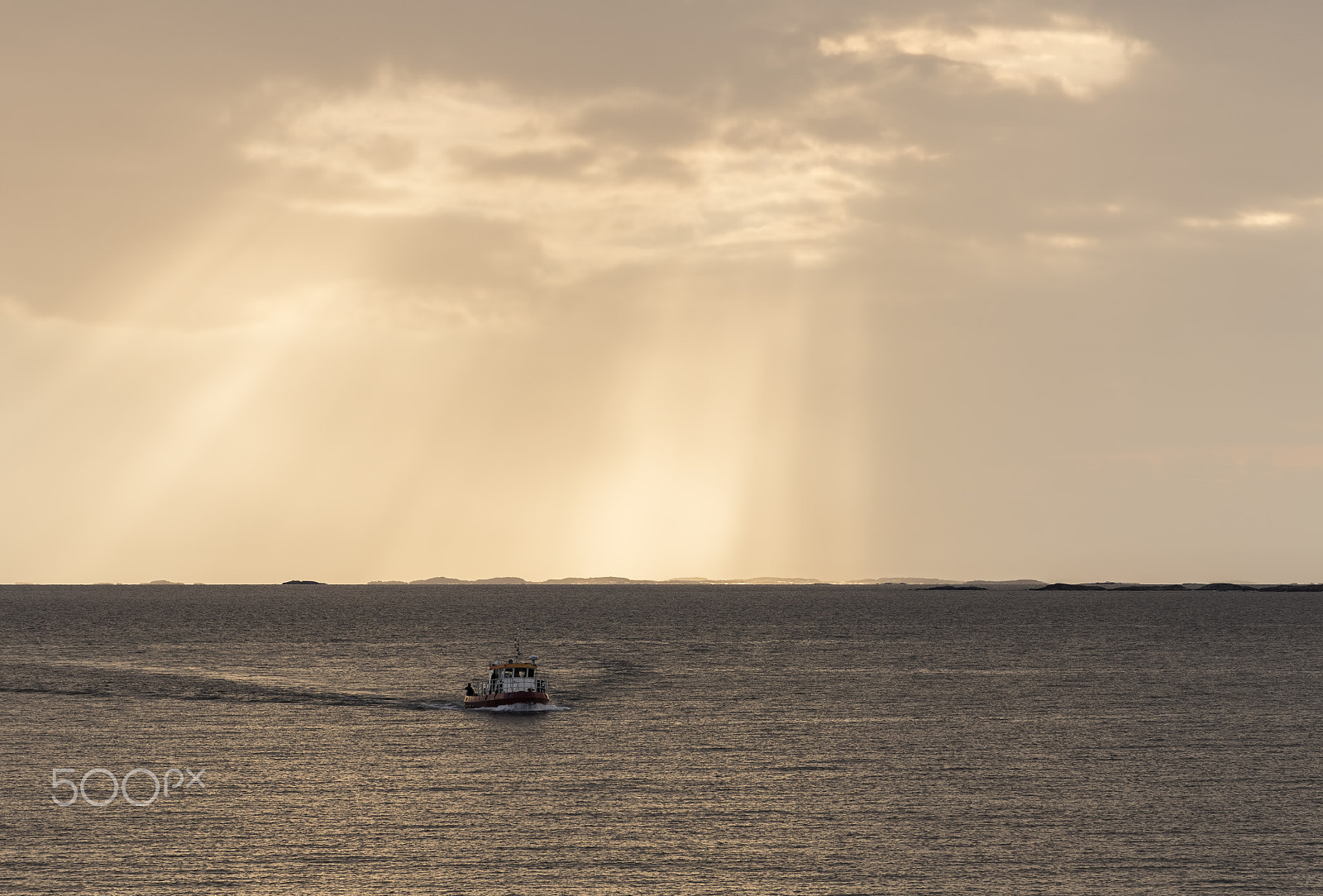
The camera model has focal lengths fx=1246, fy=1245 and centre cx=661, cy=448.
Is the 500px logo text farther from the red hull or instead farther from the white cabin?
the white cabin

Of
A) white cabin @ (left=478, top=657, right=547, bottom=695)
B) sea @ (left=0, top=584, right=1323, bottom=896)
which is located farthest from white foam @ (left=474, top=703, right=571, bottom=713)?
white cabin @ (left=478, top=657, right=547, bottom=695)

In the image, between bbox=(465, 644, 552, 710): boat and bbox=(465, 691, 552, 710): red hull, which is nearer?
bbox=(465, 691, 552, 710): red hull

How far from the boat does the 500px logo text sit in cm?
4204

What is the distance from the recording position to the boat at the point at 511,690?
128 metres

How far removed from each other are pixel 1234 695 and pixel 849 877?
93.6 metres

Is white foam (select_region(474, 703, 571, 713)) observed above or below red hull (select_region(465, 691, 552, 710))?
below

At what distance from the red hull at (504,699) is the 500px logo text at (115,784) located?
41.8 metres

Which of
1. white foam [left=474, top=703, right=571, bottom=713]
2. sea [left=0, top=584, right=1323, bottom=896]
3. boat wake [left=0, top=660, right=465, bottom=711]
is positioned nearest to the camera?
sea [left=0, top=584, right=1323, bottom=896]

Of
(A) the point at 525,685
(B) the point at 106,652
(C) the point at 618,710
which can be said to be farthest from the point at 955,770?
(B) the point at 106,652

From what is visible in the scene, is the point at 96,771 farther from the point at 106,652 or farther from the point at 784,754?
the point at 106,652

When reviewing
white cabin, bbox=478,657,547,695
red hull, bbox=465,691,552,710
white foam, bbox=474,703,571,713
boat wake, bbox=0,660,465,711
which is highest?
white cabin, bbox=478,657,547,695

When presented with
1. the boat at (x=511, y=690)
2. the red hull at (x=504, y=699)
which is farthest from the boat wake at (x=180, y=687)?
the boat at (x=511, y=690)

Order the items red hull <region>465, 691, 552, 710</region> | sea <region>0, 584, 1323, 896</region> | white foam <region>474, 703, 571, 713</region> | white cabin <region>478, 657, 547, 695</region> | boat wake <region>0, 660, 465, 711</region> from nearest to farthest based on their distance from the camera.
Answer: sea <region>0, 584, 1323, 896</region>
white foam <region>474, 703, 571, 713</region>
red hull <region>465, 691, 552, 710</region>
white cabin <region>478, 657, 547, 695</region>
boat wake <region>0, 660, 465, 711</region>

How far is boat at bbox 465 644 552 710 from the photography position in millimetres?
128000
